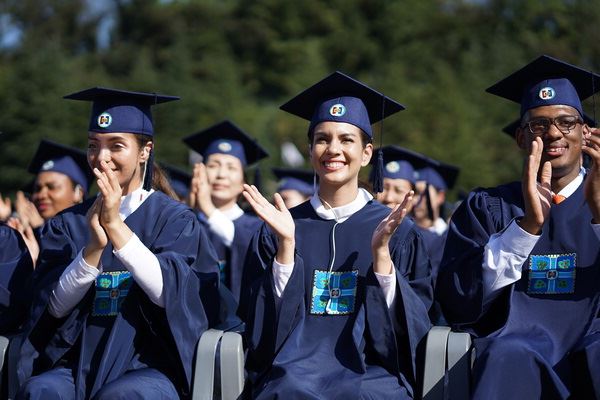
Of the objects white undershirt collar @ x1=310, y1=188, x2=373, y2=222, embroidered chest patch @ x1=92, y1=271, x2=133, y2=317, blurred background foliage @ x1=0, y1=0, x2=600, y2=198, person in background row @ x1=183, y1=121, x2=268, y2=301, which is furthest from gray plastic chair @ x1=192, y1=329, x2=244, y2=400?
blurred background foliage @ x1=0, y1=0, x2=600, y2=198

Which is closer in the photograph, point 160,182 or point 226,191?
point 160,182

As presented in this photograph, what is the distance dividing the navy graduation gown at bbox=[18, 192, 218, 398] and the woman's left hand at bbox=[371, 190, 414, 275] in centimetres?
100

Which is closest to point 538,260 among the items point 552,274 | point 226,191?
point 552,274

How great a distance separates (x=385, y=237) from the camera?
461 centimetres

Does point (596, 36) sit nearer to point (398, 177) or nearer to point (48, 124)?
point (48, 124)

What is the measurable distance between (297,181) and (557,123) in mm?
5045

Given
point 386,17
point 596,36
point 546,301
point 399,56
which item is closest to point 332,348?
point 546,301

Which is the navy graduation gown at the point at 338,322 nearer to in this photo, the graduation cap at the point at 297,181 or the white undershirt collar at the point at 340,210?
the white undershirt collar at the point at 340,210

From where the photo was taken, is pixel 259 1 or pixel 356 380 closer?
pixel 356 380

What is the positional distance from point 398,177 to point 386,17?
38.3 m

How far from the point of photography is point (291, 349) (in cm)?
481

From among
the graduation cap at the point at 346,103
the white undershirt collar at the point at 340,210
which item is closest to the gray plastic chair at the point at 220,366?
the white undershirt collar at the point at 340,210

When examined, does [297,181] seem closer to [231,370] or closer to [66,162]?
[66,162]

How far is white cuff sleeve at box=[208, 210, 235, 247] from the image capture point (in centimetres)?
782
